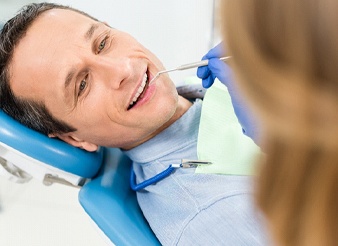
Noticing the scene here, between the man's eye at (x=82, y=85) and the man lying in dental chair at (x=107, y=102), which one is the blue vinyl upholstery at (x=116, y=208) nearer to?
the man lying in dental chair at (x=107, y=102)

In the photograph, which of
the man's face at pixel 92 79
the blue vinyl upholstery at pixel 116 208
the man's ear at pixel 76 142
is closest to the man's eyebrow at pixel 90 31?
the man's face at pixel 92 79

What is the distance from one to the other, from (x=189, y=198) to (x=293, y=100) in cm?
78

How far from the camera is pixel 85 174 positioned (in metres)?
1.40

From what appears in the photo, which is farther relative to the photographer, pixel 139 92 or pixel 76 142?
pixel 76 142

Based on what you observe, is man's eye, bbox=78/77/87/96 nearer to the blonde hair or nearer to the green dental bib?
the green dental bib

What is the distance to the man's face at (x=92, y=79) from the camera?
1.30 meters

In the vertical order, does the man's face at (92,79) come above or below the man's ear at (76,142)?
above

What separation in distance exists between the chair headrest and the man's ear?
0.10 feet

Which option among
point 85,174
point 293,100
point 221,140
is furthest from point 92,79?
point 293,100

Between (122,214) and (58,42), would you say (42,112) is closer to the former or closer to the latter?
(58,42)

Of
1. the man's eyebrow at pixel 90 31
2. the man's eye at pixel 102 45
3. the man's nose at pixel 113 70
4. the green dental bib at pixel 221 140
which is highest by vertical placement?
the man's eyebrow at pixel 90 31

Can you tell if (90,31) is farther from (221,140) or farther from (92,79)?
(221,140)

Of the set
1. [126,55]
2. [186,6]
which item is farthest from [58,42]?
[186,6]

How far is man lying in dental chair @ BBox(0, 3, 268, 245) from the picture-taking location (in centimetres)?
127
